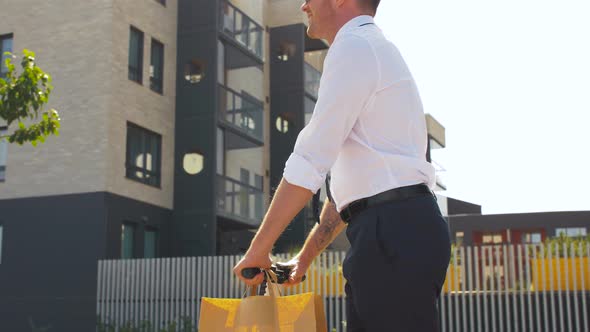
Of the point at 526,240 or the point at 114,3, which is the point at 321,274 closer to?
the point at 114,3

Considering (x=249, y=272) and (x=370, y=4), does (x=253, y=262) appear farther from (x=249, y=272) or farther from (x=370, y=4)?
(x=370, y=4)

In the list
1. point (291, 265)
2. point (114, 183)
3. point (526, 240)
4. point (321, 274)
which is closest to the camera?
point (291, 265)

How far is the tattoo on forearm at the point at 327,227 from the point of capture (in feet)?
10.4

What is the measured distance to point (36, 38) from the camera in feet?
76.4

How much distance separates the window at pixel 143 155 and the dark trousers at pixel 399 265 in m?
20.8

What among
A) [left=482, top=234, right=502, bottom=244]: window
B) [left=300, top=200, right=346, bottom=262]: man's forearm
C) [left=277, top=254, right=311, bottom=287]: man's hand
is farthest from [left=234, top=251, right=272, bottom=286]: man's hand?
[left=482, top=234, right=502, bottom=244]: window

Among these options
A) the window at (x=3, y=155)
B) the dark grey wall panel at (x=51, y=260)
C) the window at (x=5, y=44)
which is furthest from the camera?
the window at (x=5, y=44)

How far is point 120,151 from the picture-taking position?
73.7ft

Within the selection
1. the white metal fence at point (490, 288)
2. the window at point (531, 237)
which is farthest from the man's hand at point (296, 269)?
the window at point (531, 237)

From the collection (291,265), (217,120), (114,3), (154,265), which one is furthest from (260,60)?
(291,265)

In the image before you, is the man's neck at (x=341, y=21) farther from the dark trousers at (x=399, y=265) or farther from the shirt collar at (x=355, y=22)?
the dark trousers at (x=399, y=265)

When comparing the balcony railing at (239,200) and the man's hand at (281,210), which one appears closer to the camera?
the man's hand at (281,210)

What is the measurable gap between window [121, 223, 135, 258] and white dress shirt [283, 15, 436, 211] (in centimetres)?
2053

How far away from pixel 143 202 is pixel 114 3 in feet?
17.7
